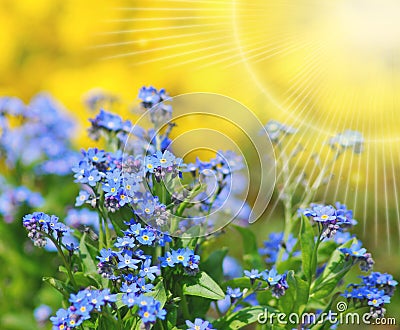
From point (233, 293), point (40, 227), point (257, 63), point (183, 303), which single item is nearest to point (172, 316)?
point (183, 303)

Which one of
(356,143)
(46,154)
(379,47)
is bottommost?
(356,143)

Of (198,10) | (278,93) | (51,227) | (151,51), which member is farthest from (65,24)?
(51,227)

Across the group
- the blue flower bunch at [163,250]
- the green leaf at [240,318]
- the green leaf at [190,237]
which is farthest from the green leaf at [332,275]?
the green leaf at [190,237]

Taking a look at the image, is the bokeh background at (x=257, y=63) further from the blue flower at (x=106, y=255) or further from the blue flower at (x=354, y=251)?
the blue flower at (x=354, y=251)

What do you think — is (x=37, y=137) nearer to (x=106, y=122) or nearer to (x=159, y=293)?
(x=106, y=122)

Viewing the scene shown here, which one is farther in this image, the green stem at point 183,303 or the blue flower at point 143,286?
the green stem at point 183,303

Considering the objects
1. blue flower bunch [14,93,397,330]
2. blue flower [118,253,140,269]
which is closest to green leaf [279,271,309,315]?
blue flower bunch [14,93,397,330]

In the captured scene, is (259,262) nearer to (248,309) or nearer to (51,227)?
(248,309)
